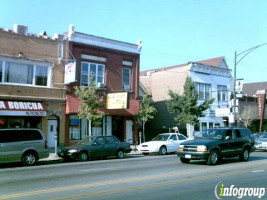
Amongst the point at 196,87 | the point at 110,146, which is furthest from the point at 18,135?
the point at 196,87

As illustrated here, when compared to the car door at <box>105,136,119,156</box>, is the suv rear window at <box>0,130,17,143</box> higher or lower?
higher

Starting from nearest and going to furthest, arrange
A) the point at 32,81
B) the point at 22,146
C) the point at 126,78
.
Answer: the point at 22,146 → the point at 32,81 → the point at 126,78

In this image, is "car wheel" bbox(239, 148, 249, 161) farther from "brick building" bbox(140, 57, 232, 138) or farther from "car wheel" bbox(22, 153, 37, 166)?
"brick building" bbox(140, 57, 232, 138)

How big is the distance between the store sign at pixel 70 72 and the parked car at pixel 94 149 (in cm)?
615

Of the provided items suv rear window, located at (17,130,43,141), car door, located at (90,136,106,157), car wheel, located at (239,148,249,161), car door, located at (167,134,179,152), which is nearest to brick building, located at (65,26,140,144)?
car door, located at (167,134,179,152)

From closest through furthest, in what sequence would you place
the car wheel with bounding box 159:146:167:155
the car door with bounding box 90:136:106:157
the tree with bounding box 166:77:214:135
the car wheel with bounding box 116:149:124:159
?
the car door with bounding box 90:136:106:157 → the car wheel with bounding box 116:149:124:159 → the car wheel with bounding box 159:146:167:155 → the tree with bounding box 166:77:214:135

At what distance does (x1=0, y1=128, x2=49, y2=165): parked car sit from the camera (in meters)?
15.7

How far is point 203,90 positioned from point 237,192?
28.7 metres

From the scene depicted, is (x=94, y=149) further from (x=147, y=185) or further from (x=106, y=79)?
(x=106, y=79)

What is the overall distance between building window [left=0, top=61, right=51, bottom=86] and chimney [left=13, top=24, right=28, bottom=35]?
2.25 meters

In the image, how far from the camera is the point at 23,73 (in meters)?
23.2

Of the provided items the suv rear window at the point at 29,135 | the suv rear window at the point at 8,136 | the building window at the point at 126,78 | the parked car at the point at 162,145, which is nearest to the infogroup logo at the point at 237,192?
the suv rear window at the point at 29,135

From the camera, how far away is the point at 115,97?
25.7m

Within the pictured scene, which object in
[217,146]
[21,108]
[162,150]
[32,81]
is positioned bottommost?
[162,150]
